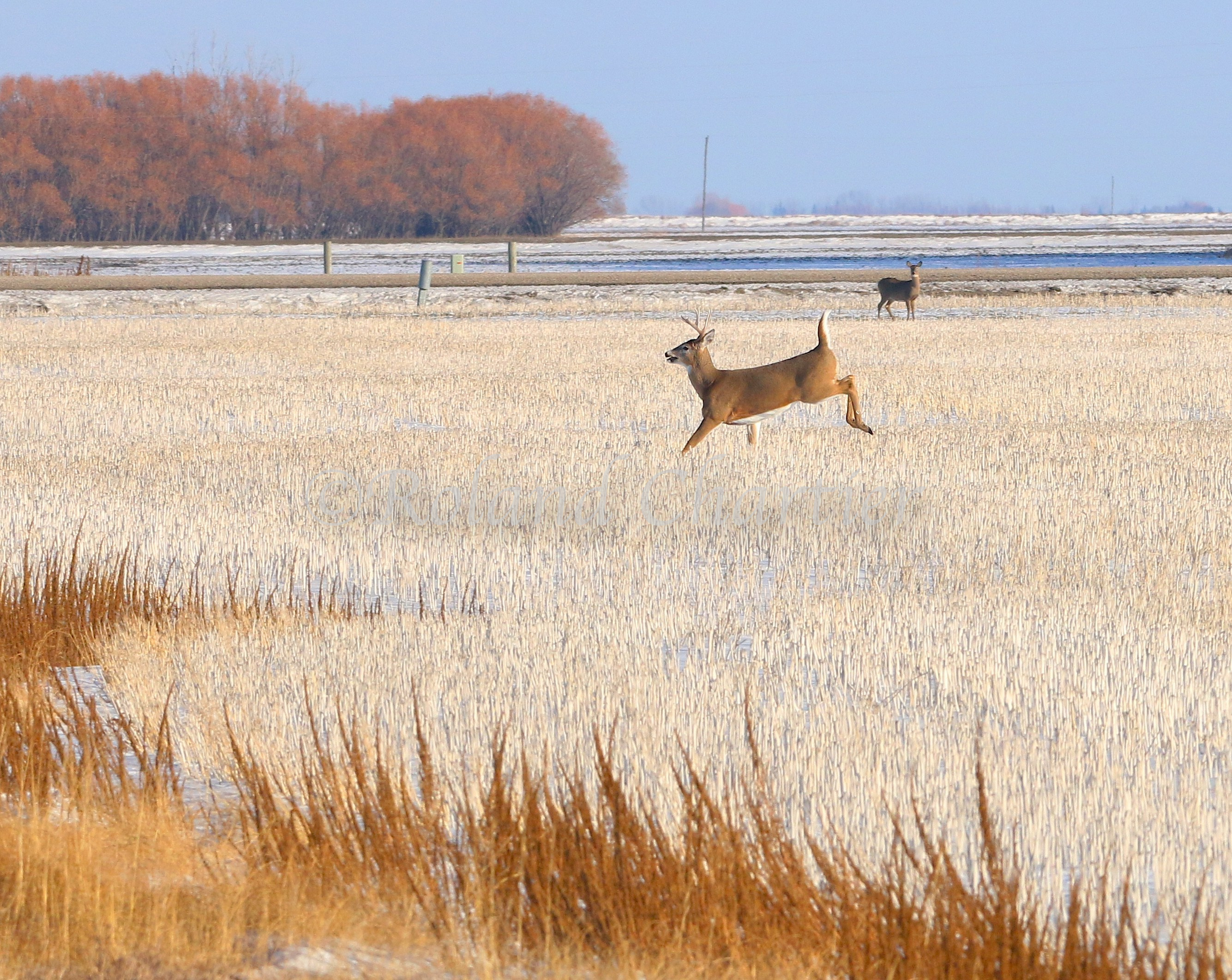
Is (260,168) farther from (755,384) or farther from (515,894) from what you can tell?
(515,894)

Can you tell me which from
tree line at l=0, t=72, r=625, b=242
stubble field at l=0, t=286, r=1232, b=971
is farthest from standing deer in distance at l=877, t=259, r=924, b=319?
tree line at l=0, t=72, r=625, b=242

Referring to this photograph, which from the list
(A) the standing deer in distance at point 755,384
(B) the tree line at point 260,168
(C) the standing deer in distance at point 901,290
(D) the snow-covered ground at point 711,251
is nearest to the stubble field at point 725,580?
(A) the standing deer in distance at point 755,384

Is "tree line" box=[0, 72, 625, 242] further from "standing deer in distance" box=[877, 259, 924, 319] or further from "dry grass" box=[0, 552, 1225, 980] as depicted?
"dry grass" box=[0, 552, 1225, 980]

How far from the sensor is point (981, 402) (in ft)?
47.1

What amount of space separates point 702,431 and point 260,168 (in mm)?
79158

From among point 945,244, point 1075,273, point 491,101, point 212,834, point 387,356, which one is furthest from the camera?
point 491,101

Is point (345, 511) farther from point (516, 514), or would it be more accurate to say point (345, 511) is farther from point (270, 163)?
point (270, 163)

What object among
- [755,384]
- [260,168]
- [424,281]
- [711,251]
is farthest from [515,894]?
[260,168]

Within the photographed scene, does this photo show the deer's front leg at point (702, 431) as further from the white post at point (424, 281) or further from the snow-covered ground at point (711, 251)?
the snow-covered ground at point (711, 251)

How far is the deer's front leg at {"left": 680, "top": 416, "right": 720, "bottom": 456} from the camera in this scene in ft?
34.1

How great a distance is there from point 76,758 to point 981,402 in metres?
11.2

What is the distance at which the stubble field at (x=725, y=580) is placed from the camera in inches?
169

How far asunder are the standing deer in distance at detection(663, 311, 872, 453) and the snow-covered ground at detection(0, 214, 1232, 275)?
34.2 meters

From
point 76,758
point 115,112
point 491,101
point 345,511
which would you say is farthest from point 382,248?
point 76,758
